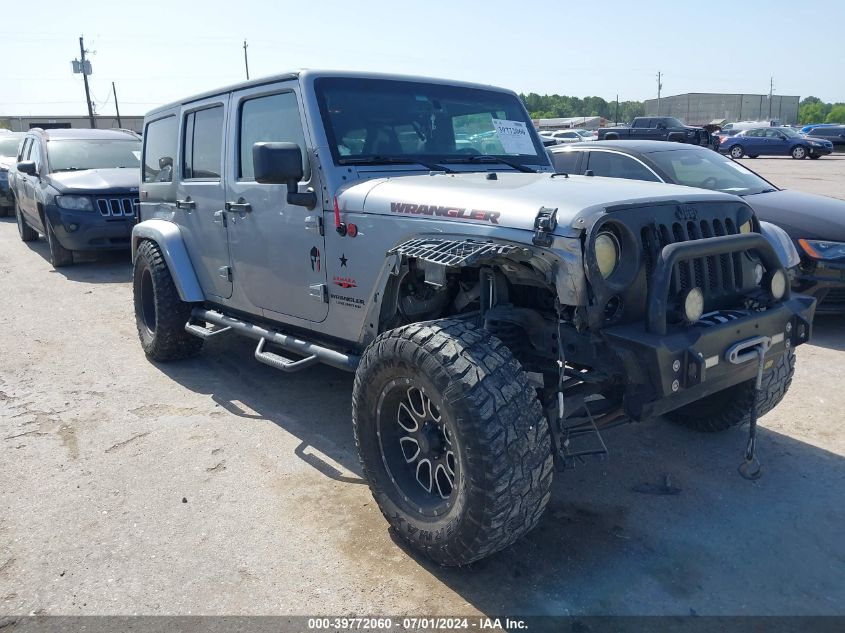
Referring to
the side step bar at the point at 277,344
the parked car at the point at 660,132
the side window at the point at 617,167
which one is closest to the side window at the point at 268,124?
the side step bar at the point at 277,344

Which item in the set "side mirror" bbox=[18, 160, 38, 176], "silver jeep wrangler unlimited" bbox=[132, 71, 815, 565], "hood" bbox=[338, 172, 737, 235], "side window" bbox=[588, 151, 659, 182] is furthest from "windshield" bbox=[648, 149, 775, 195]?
"side mirror" bbox=[18, 160, 38, 176]

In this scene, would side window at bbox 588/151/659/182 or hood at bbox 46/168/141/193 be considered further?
hood at bbox 46/168/141/193

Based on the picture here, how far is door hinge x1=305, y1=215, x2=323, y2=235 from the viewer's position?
12.5 feet

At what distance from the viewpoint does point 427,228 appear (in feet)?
10.6

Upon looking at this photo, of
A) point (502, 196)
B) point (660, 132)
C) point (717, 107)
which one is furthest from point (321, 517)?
point (717, 107)

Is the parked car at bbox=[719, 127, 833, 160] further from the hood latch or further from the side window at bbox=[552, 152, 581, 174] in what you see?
the hood latch

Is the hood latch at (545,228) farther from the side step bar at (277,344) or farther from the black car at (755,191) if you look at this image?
the black car at (755,191)

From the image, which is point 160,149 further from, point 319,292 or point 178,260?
point 319,292

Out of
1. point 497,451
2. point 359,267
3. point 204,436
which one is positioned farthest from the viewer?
point 204,436

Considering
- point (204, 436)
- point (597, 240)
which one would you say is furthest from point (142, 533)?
point (597, 240)

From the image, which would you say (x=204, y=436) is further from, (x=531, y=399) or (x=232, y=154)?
(x=531, y=399)

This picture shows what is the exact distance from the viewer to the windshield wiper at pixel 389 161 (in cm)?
383

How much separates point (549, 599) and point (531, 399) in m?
0.77

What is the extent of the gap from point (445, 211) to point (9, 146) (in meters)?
16.1
